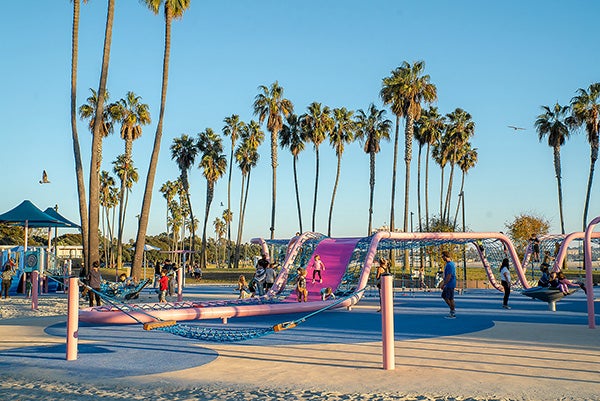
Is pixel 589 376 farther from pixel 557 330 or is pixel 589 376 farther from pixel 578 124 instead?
pixel 578 124

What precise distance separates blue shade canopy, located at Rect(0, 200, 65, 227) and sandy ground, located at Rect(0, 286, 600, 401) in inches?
769

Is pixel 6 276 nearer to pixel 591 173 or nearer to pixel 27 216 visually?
pixel 27 216

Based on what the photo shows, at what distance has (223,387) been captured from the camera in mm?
7297

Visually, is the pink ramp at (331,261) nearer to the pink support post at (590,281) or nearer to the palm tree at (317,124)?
the pink support post at (590,281)

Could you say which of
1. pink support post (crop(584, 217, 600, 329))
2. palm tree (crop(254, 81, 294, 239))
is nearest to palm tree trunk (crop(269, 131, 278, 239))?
palm tree (crop(254, 81, 294, 239))

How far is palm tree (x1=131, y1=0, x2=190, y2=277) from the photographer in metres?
25.8

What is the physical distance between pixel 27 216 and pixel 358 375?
2560 cm

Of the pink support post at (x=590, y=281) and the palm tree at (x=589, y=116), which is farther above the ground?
the palm tree at (x=589, y=116)

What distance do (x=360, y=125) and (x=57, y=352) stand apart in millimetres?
49220

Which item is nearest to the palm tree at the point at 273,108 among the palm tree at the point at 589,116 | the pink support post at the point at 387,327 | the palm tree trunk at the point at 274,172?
the palm tree trunk at the point at 274,172

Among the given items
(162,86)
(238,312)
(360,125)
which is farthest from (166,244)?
(238,312)

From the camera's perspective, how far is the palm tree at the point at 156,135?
84.5 ft

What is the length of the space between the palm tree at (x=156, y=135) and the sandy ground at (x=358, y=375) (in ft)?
47.1

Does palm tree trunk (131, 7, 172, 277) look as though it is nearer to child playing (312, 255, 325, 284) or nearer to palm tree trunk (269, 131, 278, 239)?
child playing (312, 255, 325, 284)
